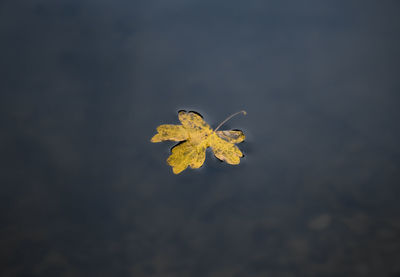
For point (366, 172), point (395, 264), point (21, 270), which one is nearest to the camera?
point (21, 270)

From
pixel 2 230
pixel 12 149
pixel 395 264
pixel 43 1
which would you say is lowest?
pixel 395 264

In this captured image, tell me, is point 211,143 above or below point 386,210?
above

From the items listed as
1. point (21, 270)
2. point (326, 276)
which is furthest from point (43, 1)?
point (326, 276)

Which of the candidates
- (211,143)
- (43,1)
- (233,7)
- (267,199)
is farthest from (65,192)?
(233,7)

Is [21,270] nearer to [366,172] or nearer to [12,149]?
[12,149]

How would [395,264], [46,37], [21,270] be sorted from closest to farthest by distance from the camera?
[21,270]
[395,264]
[46,37]

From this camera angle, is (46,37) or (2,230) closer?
(2,230)

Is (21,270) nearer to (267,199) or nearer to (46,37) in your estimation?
(267,199)
